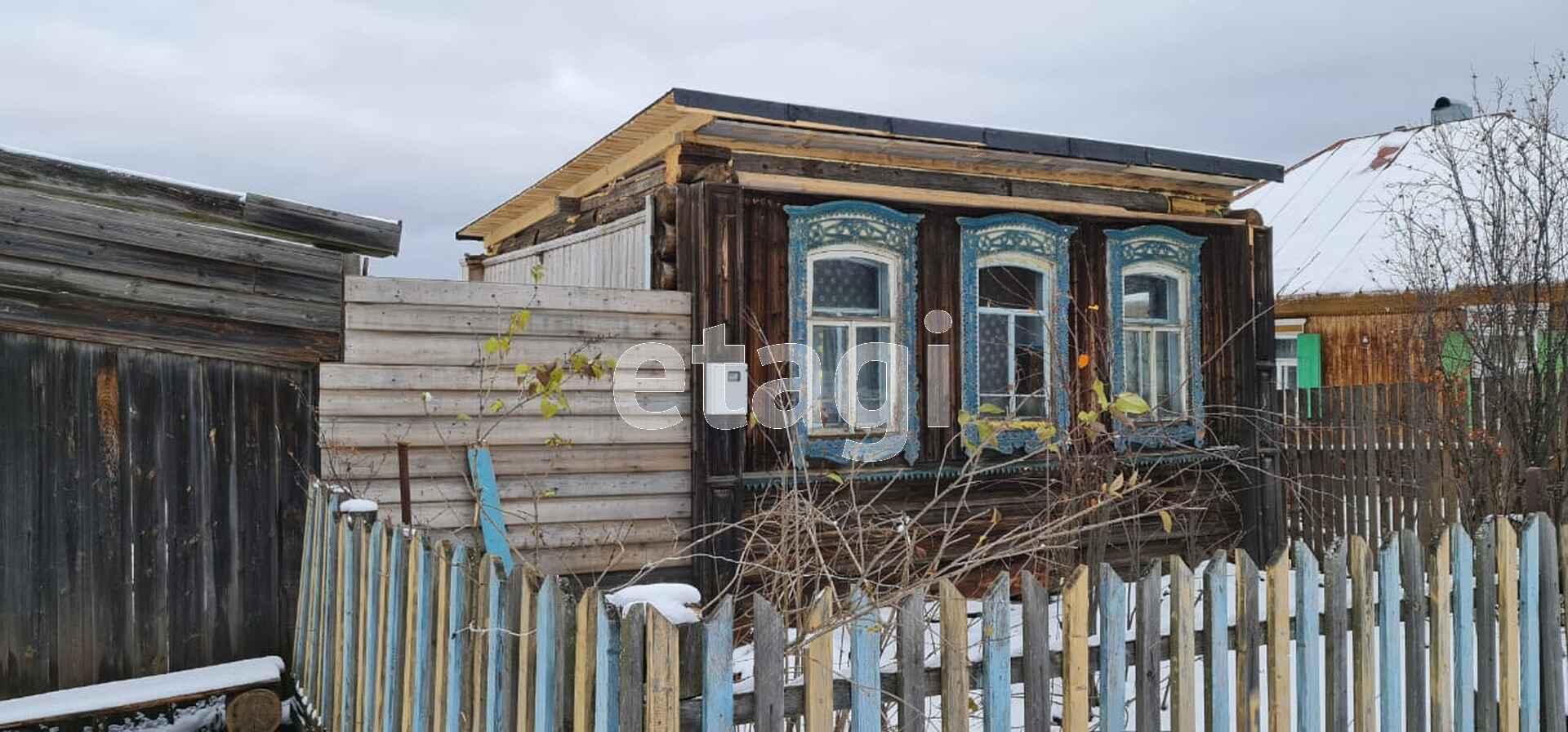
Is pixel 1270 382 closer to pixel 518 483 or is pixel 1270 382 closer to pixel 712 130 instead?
pixel 712 130

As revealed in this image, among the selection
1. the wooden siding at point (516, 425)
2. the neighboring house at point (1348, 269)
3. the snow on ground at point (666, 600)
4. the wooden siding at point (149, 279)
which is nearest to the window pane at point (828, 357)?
the wooden siding at point (516, 425)

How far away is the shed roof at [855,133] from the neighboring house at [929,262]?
0.07 ft

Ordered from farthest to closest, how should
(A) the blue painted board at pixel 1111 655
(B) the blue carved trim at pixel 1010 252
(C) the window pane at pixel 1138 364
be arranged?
(C) the window pane at pixel 1138 364 < (B) the blue carved trim at pixel 1010 252 < (A) the blue painted board at pixel 1111 655

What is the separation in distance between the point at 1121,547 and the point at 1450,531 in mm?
5978

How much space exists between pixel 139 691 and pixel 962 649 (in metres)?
4.50

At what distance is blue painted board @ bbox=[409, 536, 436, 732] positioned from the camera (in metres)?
3.57

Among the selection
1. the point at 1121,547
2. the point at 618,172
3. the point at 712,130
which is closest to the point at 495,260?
the point at 618,172

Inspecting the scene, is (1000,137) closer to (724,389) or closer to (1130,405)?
(724,389)

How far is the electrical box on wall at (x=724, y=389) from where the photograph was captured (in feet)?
26.9

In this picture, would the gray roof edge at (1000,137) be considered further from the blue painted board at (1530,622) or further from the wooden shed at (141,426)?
the blue painted board at (1530,622)

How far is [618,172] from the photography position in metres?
9.61

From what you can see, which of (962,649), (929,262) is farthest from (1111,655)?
(929,262)

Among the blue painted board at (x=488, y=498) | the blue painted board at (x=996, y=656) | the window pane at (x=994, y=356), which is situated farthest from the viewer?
the window pane at (x=994, y=356)

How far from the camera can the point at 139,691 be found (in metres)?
5.50
